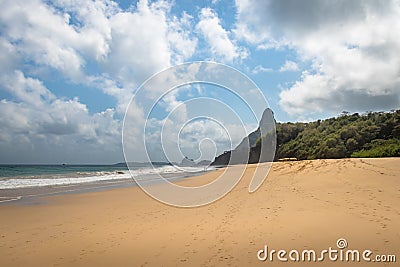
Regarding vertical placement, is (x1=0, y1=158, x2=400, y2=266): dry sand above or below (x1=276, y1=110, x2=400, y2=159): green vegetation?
below

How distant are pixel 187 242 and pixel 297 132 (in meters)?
58.9

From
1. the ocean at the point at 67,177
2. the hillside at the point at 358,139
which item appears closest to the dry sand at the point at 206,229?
the ocean at the point at 67,177

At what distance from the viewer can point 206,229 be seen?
7094 mm

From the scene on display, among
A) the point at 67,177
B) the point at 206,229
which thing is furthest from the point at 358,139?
the point at 67,177

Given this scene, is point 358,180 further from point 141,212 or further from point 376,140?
point 376,140

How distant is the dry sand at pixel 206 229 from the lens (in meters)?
5.39

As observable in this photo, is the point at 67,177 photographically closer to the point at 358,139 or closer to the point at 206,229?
the point at 206,229

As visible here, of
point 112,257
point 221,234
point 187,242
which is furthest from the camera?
point 221,234

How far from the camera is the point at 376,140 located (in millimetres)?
31516

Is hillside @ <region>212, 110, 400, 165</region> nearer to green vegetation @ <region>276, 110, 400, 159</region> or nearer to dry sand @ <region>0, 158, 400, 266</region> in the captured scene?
green vegetation @ <region>276, 110, 400, 159</region>

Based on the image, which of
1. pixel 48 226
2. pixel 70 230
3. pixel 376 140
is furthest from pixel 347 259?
pixel 376 140

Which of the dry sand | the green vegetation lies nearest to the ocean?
the dry sand

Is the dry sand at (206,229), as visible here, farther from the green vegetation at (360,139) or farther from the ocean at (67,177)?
the green vegetation at (360,139)

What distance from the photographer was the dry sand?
5387 millimetres
